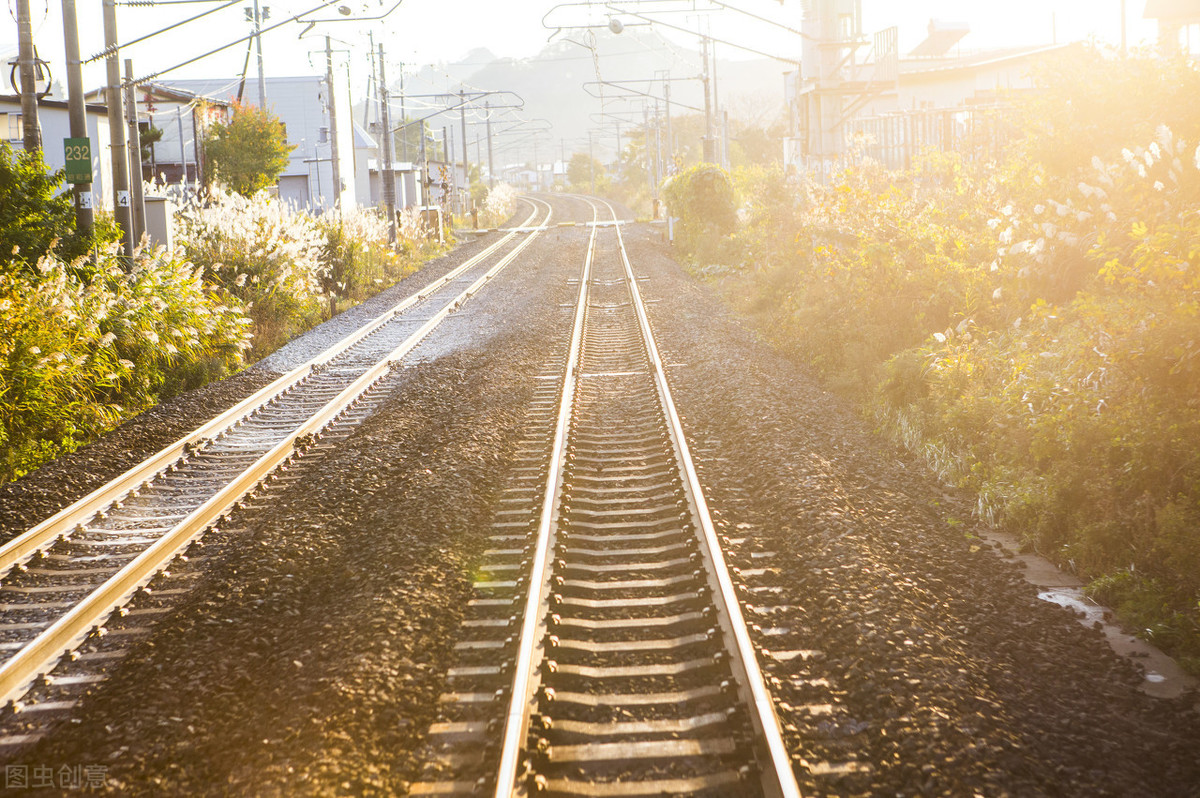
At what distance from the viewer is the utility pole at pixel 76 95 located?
42.8 feet

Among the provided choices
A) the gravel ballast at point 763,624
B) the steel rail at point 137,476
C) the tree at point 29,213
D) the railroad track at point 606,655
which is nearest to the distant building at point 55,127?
the tree at point 29,213

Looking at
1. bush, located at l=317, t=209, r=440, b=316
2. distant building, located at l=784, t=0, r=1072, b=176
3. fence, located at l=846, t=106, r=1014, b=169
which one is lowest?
bush, located at l=317, t=209, r=440, b=316

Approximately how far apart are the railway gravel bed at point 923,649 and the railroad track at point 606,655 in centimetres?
32

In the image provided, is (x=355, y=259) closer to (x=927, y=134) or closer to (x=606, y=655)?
(x=927, y=134)

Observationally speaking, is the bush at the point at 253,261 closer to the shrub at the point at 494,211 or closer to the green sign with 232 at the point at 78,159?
the green sign with 232 at the point at 78,159

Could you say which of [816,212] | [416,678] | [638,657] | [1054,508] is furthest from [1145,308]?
[816,212]

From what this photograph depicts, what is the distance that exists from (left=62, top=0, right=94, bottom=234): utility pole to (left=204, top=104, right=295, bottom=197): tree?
22.1 m

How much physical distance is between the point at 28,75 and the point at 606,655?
12.1 meters

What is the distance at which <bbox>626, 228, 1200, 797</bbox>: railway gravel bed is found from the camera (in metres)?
4.14

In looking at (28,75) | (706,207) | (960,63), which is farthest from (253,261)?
(960,63)

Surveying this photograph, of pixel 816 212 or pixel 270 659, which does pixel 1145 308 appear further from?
pixel 816 212

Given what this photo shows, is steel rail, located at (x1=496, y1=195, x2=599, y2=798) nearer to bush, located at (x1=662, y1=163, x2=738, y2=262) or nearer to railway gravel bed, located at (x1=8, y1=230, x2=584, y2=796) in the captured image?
railway gravel bed, located at (x1=8, y1=230, x2=584, y2=796)

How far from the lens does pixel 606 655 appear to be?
5.18 m

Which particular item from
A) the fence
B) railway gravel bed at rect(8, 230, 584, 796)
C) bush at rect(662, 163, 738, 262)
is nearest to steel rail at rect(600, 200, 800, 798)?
railway gravel bed at rect(8, 230, 584, 796)
